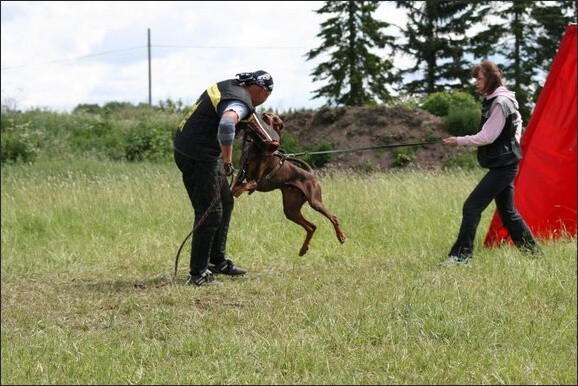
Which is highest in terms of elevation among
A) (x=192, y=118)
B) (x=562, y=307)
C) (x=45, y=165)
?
(x=192, y=118)

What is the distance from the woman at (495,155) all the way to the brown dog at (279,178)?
1.37 m

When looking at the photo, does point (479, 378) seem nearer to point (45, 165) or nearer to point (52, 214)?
point (52, 214)

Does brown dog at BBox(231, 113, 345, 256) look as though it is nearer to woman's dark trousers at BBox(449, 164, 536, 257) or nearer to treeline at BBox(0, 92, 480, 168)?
woman's dark trousers at BBox(449, 164, 536, 257)

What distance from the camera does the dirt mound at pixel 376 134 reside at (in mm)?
19203

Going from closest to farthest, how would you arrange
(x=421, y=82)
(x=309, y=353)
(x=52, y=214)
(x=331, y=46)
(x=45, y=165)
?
(x=309, y=353) → (x=52, y=214) → (x=45, y=165) → (x=331, y=46) → (x=421, y=82)

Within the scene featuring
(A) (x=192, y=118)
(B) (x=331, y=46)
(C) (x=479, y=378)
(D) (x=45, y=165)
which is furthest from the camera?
(B) (x=331, y=46)

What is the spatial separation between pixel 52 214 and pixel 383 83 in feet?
55.9

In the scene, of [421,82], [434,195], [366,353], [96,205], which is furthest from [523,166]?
[421,82]

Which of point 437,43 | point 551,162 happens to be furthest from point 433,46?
point 551,162

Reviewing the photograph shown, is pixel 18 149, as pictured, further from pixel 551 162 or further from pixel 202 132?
pixel 551 162

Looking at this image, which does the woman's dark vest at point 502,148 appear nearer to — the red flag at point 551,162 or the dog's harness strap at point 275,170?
the red flag at point 551,162

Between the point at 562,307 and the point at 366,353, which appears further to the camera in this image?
the point at 562,307

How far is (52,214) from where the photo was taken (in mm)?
10664

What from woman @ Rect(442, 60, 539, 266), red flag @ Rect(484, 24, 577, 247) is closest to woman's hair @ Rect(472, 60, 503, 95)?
woman @ Rect(442, 60, 539, 266)
